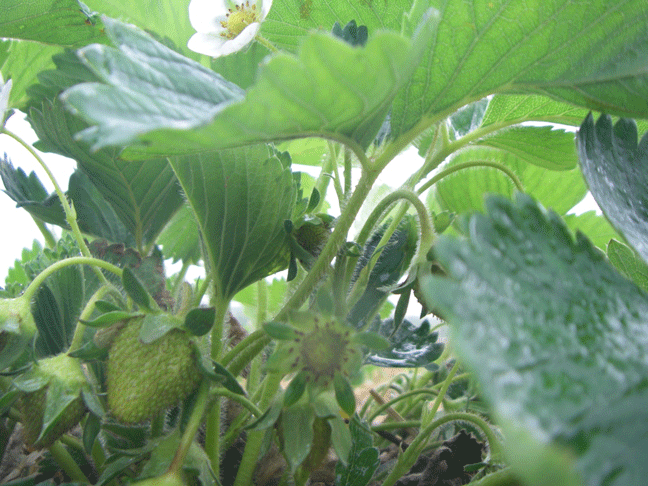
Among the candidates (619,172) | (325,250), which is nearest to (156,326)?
(325,250)

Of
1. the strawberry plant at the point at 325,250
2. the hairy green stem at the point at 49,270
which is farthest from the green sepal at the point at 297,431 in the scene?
the hairy green stem at the point at 49,270

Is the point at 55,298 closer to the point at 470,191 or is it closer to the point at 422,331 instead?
the point at 422,331

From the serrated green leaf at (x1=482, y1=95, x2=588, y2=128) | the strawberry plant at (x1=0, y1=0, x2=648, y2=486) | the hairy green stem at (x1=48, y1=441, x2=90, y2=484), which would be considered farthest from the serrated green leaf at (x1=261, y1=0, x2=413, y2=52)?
the hairy green stem at (x1=48, y1=441, x2=90, y2=484)

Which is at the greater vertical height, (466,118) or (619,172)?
(466,118)

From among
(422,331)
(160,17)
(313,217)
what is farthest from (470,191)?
(160,17)

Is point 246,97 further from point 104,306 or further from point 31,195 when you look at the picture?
point 31,195

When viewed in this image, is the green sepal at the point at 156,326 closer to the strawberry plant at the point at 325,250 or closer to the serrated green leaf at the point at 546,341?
the strawberry plant at the point at 325,250
